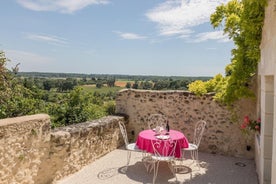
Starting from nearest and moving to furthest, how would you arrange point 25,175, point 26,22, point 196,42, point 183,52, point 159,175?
point 25,175
point 159,175
point 26,22
point 196,42
point 183,52

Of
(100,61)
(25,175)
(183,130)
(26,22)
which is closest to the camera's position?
(25,175)

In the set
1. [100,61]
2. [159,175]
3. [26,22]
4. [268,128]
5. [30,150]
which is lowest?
[159,175]

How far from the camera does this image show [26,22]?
9.48 metres

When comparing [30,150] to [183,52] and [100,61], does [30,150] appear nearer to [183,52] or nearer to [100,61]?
[183,52]

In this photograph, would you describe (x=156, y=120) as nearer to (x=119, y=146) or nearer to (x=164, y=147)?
(x=119, y=146)

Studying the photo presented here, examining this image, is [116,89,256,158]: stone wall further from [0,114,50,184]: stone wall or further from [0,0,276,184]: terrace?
[0,114,50,184]: stone wall

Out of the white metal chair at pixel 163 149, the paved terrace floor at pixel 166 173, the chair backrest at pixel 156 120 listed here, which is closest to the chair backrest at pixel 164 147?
the white metal chair at pixel 163 149

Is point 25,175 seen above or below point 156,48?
below

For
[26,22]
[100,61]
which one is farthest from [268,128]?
[100,61]

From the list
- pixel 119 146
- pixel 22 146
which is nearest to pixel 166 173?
pixel 119 146

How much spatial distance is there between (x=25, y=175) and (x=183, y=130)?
417 centimetres

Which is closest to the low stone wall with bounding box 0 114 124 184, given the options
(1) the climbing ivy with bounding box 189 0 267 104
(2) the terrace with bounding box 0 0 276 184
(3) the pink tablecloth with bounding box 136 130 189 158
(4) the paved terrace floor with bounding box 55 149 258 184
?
(2) the terrace with bounding box 0 0 276 184

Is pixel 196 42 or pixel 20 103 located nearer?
pixel 20 103

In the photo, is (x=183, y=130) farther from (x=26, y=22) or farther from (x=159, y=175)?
(x=26, y=22)
